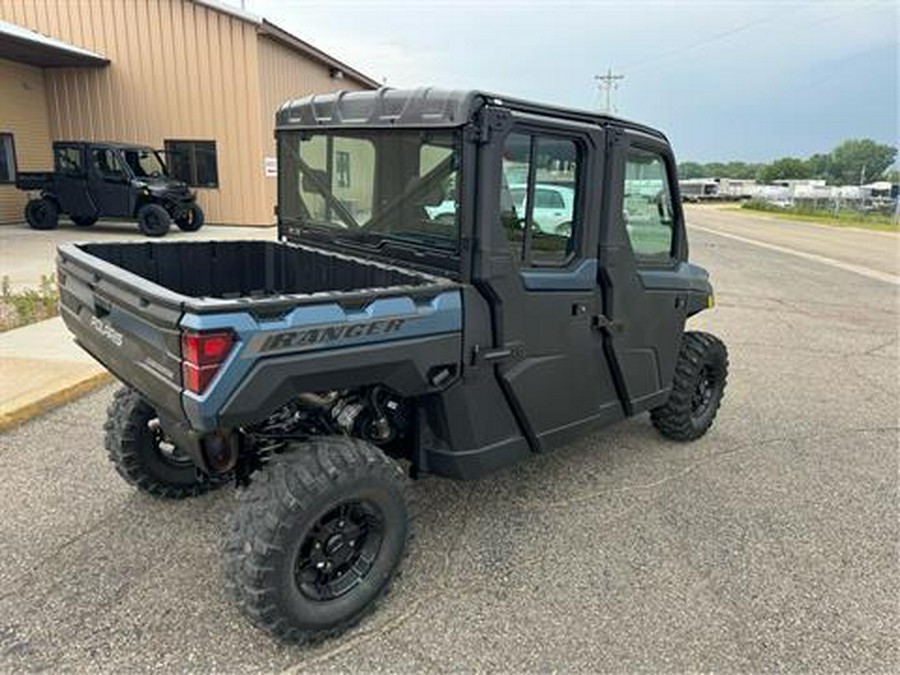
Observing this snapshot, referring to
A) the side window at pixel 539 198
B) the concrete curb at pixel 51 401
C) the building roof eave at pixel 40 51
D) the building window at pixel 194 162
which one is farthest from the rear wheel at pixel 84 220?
the side window at pixel 539 198

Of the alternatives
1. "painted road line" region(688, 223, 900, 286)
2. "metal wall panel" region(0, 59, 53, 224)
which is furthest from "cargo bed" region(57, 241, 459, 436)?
"metal wall panel" region(0, 59, 53, 224)

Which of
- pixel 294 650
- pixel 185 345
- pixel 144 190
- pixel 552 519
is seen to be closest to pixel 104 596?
pixel 294 650

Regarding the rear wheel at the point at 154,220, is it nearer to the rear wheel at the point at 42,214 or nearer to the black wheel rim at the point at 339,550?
the rear wheel at the point at 42,214

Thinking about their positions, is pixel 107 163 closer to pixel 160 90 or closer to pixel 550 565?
pixel 160 90

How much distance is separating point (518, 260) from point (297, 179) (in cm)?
154

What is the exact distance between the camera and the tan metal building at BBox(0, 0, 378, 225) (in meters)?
17.4

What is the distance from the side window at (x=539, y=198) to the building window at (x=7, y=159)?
18.8m

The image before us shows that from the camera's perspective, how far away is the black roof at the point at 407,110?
2875 mm

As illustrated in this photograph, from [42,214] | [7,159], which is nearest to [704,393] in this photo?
[42,214]

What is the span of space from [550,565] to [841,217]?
44756mm

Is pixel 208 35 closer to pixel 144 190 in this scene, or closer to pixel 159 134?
pixel 159 134

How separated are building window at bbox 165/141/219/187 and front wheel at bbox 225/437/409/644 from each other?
685 inches

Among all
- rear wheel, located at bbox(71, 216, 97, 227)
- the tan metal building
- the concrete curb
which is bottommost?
the concrete curb

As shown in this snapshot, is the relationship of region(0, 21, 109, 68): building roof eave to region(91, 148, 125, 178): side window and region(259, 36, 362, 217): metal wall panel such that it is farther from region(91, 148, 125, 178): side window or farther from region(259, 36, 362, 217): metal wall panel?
region(259, 36, 362, 217): metal wall panel
